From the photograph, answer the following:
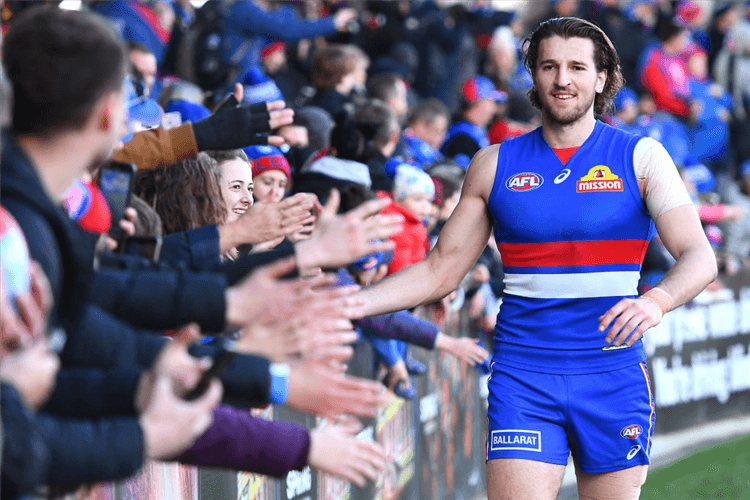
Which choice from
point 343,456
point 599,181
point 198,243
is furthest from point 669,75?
point 343,456

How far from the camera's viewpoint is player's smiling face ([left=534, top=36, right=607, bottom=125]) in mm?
4371

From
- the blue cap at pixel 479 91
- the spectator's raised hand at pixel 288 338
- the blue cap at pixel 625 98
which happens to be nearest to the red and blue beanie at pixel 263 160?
the spectator's raised hand at pixel 288 338

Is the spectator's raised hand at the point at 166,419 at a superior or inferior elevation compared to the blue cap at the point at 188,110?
inferior

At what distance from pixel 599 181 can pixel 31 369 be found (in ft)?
9.28

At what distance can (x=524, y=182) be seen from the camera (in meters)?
4.35

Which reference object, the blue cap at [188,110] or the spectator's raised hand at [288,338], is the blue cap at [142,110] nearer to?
the blue cap at [188,110]

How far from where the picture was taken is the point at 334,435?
2590 mm

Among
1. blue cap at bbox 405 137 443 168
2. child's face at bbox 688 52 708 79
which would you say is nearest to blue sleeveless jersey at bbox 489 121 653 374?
blue cap at bbox 405 137 443 168

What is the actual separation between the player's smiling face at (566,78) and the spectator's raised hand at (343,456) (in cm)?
228

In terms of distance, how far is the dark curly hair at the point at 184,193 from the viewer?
14.0ft

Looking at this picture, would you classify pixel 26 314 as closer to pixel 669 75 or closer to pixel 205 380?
pixel 205 380

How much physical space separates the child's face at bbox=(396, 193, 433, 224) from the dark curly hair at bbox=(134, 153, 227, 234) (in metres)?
2.10

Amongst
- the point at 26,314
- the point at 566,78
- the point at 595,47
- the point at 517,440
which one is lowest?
the point at 517,440

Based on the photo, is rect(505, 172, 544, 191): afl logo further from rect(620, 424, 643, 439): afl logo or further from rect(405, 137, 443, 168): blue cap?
rect(405, 137, 443, 168): blue cap
